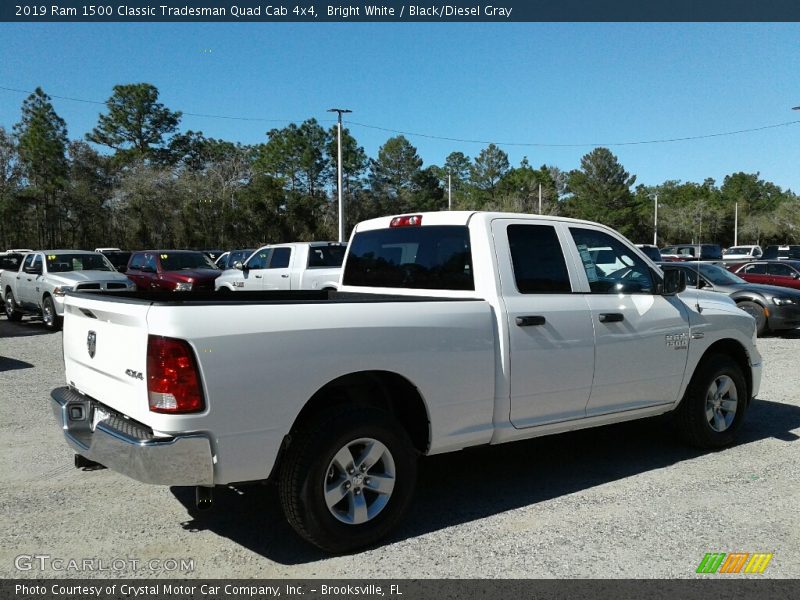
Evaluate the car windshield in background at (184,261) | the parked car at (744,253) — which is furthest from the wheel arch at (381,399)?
the parked car at (744,253)

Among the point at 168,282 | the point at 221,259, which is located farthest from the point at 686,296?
the point at 221,259

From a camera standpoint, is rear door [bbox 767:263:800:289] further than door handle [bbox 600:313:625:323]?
Yes

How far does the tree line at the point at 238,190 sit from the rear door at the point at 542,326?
42.5 metres

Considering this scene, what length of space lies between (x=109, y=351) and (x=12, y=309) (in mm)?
15652

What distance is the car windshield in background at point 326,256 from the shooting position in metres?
15.3

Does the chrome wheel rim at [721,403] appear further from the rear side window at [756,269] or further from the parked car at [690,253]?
the parked car at [690,253]

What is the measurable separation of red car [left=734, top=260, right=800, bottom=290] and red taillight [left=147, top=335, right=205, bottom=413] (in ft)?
60.9

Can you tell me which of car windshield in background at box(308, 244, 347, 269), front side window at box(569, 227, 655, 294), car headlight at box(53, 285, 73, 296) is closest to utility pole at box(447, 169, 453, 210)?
car windshield in background at box(308, 244, 347, 269)

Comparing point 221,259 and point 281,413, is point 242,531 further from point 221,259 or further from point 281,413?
point 221,259

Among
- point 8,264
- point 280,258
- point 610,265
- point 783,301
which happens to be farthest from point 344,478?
point 8,264

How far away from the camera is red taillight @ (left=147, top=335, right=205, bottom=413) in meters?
3.28

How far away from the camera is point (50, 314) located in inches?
593

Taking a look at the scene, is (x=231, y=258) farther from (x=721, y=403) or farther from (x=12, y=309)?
(x=721, y=403)

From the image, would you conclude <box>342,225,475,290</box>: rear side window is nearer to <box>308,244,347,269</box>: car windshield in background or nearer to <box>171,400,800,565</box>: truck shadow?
<box>171,400,800,565</box>: truck shadow
